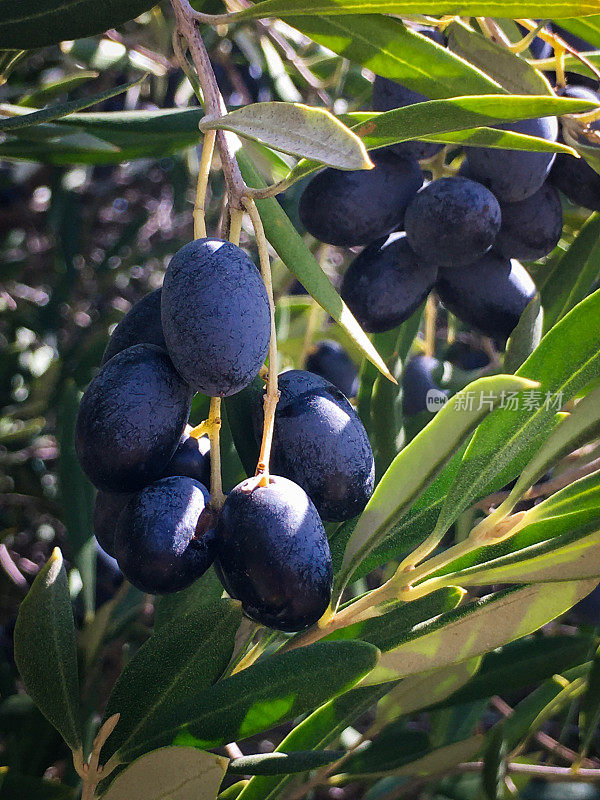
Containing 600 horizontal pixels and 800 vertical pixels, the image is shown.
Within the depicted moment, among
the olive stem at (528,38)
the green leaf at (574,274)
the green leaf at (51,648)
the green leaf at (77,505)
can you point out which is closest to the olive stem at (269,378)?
the green leaf at (51,648)

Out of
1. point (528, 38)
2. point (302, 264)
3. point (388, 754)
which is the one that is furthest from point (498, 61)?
point (388, 754)

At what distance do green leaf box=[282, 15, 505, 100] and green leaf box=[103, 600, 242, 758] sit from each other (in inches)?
23.2

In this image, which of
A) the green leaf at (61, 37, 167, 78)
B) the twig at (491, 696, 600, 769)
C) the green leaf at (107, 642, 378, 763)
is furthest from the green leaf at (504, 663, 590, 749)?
the green leaf at (61, 37, 167, 78)

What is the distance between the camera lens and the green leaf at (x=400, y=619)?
0.79 meters

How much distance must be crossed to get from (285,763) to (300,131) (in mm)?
562

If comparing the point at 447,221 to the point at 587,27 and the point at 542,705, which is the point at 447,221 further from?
the point at 542,705

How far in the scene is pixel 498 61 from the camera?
96cm

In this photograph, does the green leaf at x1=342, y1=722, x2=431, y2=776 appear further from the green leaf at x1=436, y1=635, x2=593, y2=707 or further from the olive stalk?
the olive stalk

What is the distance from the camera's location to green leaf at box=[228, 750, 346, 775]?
2.48ft

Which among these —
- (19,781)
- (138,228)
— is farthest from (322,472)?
(138,228)

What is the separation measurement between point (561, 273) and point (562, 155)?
6.5 inches

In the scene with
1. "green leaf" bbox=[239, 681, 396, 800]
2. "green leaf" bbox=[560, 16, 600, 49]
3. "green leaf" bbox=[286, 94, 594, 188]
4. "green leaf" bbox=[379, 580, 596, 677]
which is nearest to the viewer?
"green leaf" bbox=[286, 94, 594, 188]

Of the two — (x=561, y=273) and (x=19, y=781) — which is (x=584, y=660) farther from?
(x=19, y=781)

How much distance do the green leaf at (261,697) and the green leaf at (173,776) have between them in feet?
0.12
